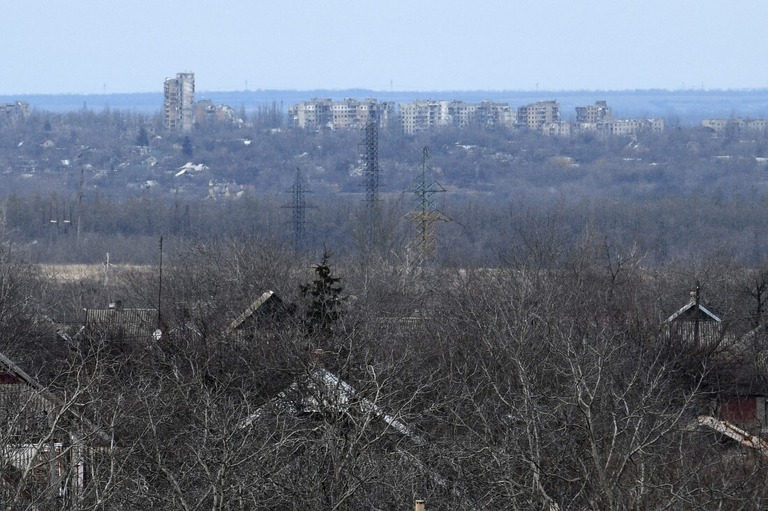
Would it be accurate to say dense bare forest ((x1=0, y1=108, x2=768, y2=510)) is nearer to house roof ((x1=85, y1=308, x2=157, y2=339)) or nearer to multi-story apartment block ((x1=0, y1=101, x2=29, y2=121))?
house roof ((x1=85, y1=308, x2=157, y2=339))

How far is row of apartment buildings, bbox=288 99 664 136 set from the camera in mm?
188000

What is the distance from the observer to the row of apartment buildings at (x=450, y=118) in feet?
617

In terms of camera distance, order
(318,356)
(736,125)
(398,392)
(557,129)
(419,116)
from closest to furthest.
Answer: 1. (398,392)
2. (318,356)
3. (736,125)
4. (557,129)
5. (419,116)

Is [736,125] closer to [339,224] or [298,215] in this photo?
[339,224]

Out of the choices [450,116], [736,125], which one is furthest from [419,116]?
[736,125]

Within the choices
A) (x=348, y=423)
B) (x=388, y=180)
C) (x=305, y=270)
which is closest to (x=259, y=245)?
(x=305, y=270)

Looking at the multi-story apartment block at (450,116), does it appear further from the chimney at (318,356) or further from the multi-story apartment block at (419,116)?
the chimney at (318,356)

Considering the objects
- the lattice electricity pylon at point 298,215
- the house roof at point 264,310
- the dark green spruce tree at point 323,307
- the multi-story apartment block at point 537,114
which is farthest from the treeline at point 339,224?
the multi-story apartment block at point 537,114

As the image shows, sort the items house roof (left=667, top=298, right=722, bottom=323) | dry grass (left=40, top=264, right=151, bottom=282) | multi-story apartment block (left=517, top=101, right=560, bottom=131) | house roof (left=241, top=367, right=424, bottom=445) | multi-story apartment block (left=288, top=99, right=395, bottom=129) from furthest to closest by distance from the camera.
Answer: multi-story apartment block (left=517, top=101, right=560, bottom=131), multi-story apartment block (left=288, top=99, right=395, bottom=129), dry grass (left=40, top=264, right=151, bottom=282), house roof (left=667, top=298, right=722, bottom=323), house roof (left=241, top=367, right=424, bottom=445)

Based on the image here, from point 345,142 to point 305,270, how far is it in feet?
418

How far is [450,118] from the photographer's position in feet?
648

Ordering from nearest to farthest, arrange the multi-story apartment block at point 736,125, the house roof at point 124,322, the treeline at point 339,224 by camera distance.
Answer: the house roof at point 124,322 → the treeline at point 339,224 → the multi-story apartment block at point 736,125

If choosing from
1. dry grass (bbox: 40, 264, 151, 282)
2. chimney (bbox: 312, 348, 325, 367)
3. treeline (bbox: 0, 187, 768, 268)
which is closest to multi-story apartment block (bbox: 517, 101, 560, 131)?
treeline (bbox: 0, 187, 768, 268)

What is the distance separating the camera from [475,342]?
82.9 feet
